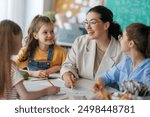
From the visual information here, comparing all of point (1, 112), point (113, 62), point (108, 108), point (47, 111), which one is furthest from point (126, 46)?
point (1, 112)

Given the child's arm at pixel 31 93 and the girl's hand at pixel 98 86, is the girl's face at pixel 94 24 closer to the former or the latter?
the girl's hand at pixel 98 86

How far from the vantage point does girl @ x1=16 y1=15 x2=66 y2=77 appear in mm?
1088

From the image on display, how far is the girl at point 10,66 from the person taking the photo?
834mm

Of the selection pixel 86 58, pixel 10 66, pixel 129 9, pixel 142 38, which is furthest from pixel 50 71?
pixel 129 9

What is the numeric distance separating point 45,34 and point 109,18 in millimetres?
256

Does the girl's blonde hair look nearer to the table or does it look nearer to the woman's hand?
the table

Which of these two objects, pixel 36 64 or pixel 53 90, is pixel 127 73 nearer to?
pixel 53 90

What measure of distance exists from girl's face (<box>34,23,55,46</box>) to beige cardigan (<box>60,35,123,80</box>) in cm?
10

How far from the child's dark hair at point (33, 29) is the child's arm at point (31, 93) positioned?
0.24 meters

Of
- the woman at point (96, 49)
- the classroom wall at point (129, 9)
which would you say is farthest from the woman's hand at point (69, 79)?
the classroom wall at point (129, 9)

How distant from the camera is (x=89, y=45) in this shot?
3.65 ft

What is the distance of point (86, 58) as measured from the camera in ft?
3.58

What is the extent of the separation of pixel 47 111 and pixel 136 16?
620 millimetres

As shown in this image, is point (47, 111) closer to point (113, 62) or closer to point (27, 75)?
point (27, 75)
